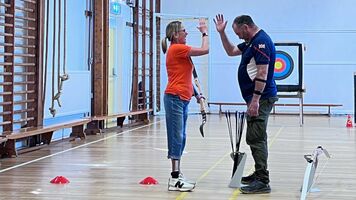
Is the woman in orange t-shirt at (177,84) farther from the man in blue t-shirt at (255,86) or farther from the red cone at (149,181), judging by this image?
the red cone at (149,181)

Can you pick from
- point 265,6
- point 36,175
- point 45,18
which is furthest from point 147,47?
point 36,175

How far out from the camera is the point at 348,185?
4.77 metres

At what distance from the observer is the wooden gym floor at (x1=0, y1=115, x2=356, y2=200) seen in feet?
14.5

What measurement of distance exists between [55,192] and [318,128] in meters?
6.53

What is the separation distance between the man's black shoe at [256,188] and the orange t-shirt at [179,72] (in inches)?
30.3

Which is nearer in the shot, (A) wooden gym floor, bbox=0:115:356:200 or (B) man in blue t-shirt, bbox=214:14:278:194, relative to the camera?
(B) man in blue t-shirt, bbox=214:14:278:194

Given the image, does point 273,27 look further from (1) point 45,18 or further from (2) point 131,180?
(2) point 131,180

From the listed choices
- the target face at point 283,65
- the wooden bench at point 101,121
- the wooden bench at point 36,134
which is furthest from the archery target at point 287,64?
the wooden bench at point 36,134

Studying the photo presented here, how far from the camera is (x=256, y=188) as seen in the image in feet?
14.5

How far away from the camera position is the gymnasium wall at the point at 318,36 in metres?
13.6

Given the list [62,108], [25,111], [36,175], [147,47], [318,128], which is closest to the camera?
[36,175]

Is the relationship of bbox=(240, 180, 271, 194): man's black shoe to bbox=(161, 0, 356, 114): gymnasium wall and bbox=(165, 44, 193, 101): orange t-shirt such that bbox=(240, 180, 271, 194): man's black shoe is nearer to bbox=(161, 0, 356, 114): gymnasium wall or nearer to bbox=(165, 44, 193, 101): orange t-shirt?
bbox=(165, 44, 193, 101): orange t-shirt

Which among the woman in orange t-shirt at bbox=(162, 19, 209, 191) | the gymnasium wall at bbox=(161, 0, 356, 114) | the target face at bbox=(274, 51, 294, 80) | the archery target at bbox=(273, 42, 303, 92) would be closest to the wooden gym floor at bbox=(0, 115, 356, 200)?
the woman in orange t-shirt at bbox=(162, 19, 209, 191)

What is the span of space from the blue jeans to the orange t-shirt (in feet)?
0.15
